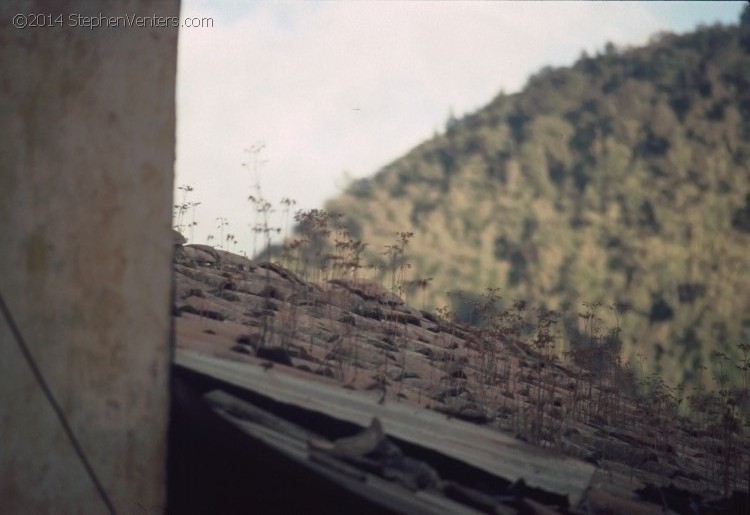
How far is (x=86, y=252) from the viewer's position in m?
2.92

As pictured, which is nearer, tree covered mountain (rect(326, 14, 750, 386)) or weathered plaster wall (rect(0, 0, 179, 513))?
weathered plaster wall (rect(0, 0, 179, 513))

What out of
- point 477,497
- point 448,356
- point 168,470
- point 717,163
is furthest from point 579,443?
point 717,163

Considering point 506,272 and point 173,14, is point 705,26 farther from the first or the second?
point 173,14

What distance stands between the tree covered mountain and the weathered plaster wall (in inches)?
461

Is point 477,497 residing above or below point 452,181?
below

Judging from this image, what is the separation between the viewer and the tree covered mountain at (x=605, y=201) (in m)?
17.3

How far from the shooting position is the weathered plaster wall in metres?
2.79

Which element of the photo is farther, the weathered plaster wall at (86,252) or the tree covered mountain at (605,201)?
the tree covered mountain at (605,201)

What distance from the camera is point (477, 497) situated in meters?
3.19

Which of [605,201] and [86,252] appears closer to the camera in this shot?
[86,252]

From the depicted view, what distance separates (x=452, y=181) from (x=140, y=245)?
18.6 m

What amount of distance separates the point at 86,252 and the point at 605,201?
18952 mm

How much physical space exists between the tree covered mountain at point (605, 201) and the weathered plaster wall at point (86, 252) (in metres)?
11.7

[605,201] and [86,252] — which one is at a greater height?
[605,201]
